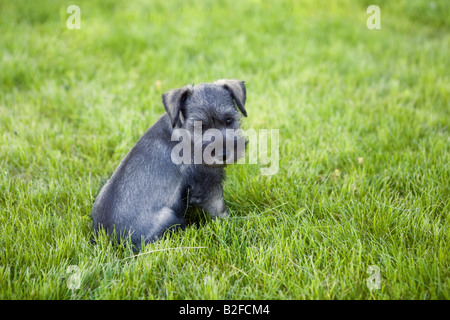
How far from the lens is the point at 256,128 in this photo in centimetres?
481

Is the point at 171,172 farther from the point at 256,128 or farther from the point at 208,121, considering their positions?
the point at 256,128

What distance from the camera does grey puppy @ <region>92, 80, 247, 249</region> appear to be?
2926mm

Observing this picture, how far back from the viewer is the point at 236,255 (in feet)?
9.53

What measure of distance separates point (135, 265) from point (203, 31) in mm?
5385

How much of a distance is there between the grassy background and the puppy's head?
639 mm

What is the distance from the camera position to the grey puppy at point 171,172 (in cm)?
293

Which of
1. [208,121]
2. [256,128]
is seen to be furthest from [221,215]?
[256,128]

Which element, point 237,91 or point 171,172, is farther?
point 237,91

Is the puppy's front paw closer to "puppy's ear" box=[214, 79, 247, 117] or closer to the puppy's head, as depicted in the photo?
the puppy's head

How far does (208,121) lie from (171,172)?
0.52 metres

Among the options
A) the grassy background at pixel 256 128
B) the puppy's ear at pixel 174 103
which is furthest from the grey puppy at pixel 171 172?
the grassy background at pixel 256 128

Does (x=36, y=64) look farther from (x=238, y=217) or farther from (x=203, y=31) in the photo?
(x=238, y=217)

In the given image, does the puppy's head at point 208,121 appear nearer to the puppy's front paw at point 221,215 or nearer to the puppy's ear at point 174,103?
the puppy's ear at point 174,103
